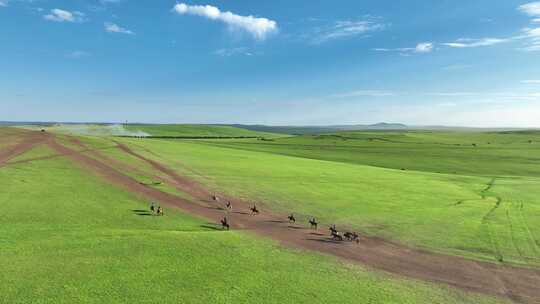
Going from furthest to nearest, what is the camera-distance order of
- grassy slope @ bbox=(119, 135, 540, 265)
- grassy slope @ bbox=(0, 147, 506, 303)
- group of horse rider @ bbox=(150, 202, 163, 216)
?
group of horse rider @ bbox=(150, 202, 163, 216) < grassy slope @ bbox=(119, 135, 540, 265) < grassy slope @ bbox=(0, 147, 506, 303)

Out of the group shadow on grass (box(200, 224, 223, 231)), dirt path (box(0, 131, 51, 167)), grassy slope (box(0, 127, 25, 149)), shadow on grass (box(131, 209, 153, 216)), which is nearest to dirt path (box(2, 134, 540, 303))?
shadow on grass (box(200, 224, 223, 231))

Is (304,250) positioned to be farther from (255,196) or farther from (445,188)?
(445,188)

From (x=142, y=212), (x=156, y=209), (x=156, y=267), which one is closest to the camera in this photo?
(x=156, y=267)

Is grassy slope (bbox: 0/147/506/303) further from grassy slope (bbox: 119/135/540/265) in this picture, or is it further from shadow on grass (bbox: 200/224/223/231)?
grassy slope (bbox: 119/135/540/265)

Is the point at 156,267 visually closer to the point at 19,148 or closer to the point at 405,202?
the point at 405,202

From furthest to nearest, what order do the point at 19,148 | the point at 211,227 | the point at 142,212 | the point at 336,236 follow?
the point at 19,148 < the point at 142,212 < the point at 211,227 < the point at 336,236

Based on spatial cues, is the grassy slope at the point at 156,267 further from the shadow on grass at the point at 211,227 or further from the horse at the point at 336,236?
the horse at the point at 336,236

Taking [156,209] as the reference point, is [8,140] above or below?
above

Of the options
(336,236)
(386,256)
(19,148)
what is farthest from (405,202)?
(19,148)
